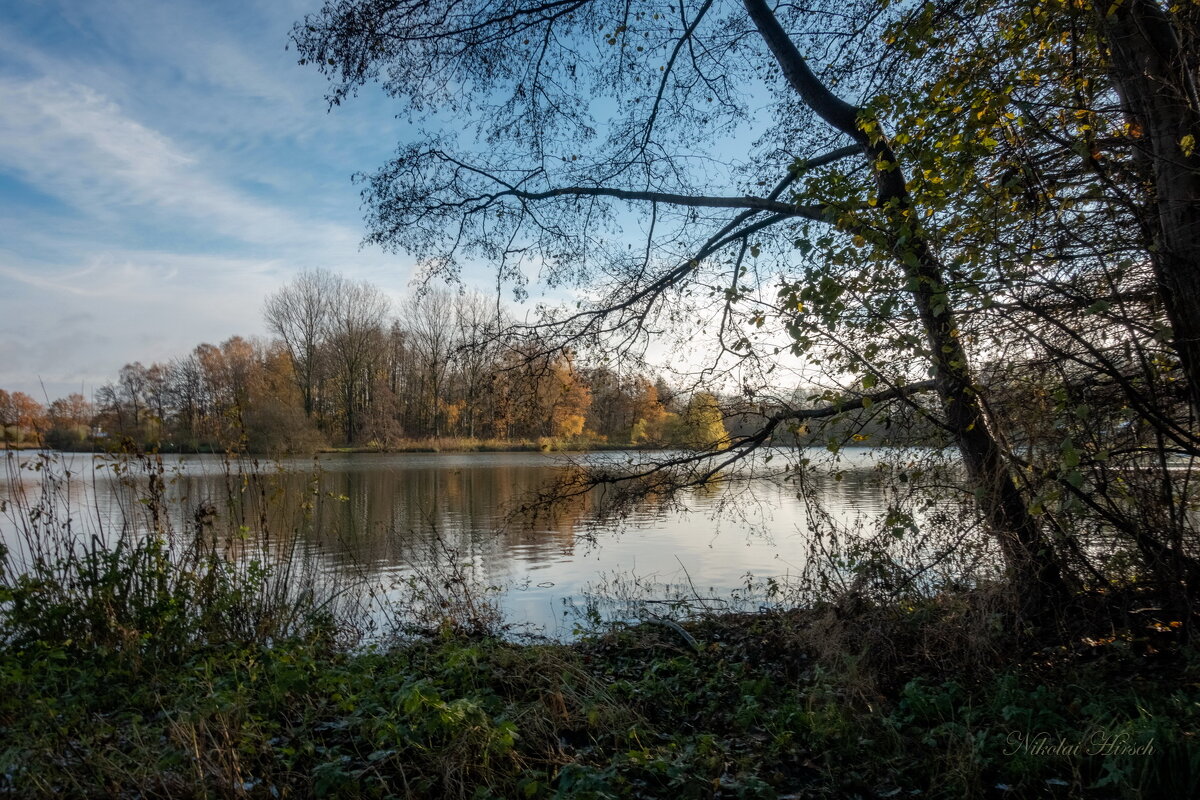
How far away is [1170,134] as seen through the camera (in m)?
3.93

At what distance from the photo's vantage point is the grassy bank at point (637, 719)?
3.12 meters

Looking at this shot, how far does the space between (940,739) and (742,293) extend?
3.29 m

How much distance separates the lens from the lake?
6.43 meters

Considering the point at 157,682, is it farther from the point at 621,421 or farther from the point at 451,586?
the point at 621,421

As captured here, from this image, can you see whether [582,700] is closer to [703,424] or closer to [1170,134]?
[703,424]

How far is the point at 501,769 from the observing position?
10.8 feet

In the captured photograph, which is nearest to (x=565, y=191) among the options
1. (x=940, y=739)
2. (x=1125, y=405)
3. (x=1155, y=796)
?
(x=1125, y=405)

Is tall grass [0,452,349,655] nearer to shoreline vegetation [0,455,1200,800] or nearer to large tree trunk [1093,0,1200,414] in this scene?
shoreline vegetation [0,455,1200,800]

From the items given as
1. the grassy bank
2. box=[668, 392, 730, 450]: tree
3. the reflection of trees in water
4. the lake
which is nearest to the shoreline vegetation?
the grassy bank

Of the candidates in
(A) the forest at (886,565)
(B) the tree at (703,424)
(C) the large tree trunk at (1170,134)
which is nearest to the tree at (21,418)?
(A) the forest at (886,565)

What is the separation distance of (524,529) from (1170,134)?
6.46 metres

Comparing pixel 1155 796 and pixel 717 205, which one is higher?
pixel 717 205

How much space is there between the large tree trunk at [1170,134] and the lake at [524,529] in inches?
90.3

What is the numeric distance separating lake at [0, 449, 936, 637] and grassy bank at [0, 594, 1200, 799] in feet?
4.74
